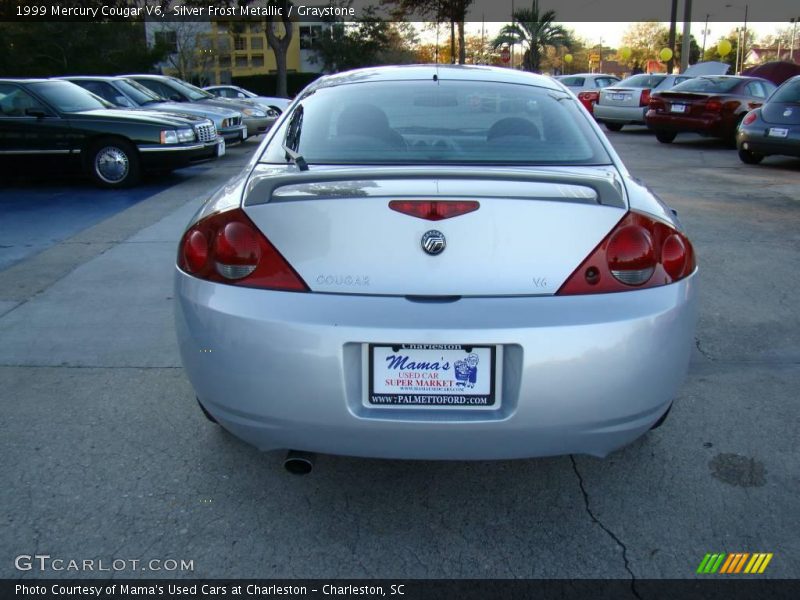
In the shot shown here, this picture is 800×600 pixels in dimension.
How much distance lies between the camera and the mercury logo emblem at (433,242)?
7.75 ft

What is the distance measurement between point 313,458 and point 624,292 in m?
1.14

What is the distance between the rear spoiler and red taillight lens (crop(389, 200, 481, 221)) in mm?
32

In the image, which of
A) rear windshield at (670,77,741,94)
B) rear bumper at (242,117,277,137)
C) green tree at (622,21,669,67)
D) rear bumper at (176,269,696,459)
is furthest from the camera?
green tree at (622,21,669,67)

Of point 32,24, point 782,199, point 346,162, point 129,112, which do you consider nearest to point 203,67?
point 32,24

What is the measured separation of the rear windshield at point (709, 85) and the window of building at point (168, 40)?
34.3 m

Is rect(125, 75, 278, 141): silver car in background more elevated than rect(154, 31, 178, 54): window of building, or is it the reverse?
rect(154, 31, 178, 54): window of building

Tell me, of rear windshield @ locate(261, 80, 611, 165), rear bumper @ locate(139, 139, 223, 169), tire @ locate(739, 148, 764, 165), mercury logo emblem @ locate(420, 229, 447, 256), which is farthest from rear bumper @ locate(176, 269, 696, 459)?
tire @ locate(739, 148, 764, 165)

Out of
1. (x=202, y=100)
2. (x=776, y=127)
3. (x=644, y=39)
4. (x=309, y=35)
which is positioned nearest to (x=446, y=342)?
(x=776, y=127)

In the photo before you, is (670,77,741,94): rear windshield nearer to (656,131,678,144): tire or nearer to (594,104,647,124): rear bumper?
(656,131,678,144): tire

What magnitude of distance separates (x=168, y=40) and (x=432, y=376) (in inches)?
1880

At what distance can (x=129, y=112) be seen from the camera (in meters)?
11.0

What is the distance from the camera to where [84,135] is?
34.0 feet

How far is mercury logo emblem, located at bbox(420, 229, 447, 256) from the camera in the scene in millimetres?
2361

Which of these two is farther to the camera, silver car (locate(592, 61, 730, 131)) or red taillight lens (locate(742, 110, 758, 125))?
silver car (locate(592, 61, 730, 131))
